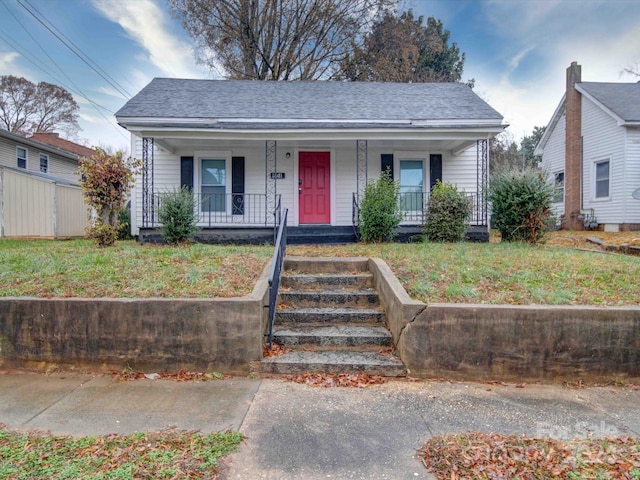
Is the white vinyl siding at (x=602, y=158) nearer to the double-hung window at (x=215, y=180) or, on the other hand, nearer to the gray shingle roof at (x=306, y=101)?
the gray shingle roof at (x=306, y=101)

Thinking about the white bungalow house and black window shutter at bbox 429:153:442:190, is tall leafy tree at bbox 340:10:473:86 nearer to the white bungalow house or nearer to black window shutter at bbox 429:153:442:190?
the white bungalow house

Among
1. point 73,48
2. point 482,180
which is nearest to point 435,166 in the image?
point 482,180

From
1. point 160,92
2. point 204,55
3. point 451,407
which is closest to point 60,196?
point 160,92

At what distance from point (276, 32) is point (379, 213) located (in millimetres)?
14760

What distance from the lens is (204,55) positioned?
19438mm

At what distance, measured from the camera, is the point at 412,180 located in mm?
10648

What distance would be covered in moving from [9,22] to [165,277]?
15623 mm

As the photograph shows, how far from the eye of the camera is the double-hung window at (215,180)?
1041 cm

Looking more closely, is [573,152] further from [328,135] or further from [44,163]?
[44,163]

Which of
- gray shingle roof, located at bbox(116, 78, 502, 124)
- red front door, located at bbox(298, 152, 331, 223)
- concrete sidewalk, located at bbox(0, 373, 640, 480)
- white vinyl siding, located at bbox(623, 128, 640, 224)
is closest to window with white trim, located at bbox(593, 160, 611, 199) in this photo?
white vinyl siding, located at bbox(623, 128, 640, 224)

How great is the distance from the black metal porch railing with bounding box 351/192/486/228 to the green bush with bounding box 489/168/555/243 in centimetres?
129

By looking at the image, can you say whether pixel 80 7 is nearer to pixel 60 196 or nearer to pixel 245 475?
pixel 60 196

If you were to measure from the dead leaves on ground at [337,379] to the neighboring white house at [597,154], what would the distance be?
11498 millimetres

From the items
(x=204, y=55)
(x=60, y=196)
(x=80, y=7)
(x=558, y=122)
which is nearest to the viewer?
(x=60, y=196)
